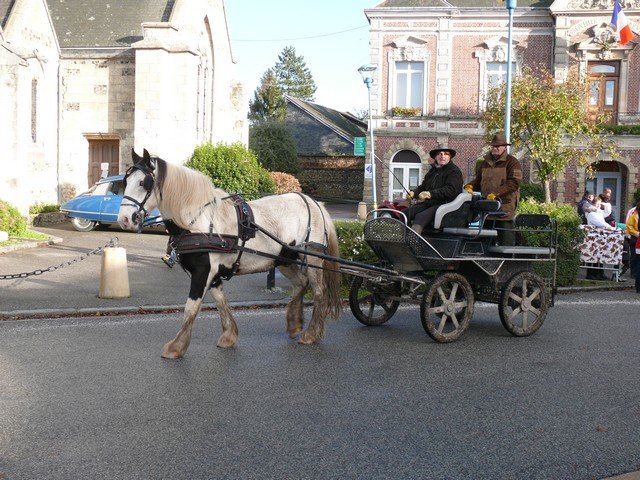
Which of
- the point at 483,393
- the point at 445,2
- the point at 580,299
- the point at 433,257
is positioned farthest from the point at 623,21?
the point at 483,393

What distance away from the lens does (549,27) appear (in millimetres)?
36500

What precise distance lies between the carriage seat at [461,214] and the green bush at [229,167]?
1641cm

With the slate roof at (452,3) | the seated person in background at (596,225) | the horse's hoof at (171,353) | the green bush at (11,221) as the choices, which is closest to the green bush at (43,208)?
the green bush at (11,221)

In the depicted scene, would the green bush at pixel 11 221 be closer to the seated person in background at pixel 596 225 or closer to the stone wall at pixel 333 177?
the seated person in background at pixel 596 225

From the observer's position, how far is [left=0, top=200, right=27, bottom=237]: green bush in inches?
709

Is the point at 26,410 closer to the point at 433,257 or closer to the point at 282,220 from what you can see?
the point at 282,220

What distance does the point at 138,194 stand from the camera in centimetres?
724

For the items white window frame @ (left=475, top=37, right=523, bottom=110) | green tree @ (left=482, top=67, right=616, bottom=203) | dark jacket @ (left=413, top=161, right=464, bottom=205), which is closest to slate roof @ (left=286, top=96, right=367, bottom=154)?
white window frame @ (left=475, top=37, right=523, bottom=110)

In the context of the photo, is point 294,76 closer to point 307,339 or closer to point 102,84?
point 102,84

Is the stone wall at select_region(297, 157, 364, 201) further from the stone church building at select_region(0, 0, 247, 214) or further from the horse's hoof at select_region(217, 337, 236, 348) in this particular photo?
the horse's hoof at select_region(217, 337, 236, 348)

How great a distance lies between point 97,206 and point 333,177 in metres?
30.0

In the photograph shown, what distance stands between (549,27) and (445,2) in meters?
5.16

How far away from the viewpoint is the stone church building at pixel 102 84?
1001 inches

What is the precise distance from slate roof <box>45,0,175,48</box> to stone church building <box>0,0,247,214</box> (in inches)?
1.5
